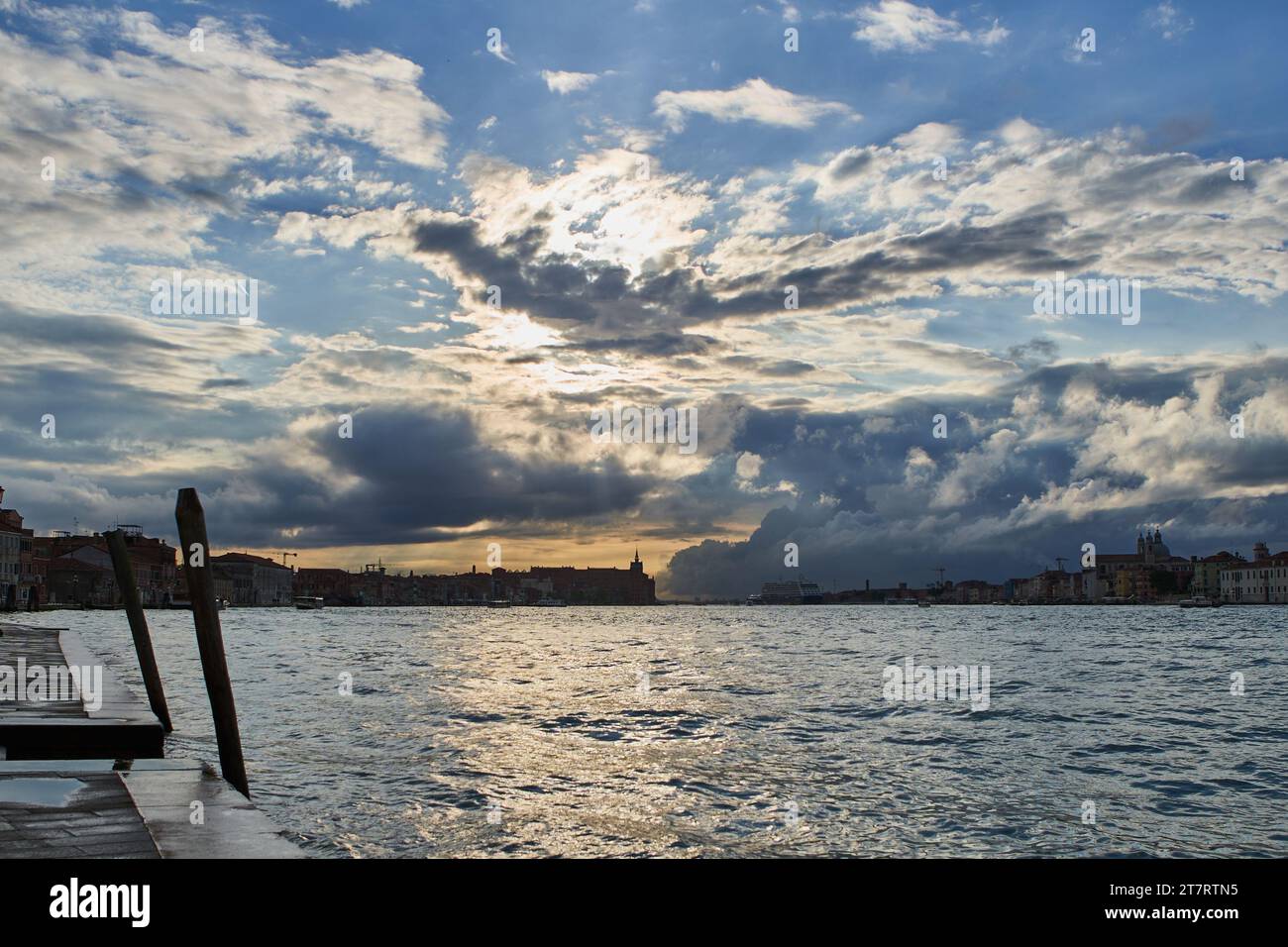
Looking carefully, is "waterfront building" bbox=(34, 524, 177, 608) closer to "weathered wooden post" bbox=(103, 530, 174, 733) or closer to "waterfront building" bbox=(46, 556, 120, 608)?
"waterfront building" bbox=(46, 556, 120, 608)

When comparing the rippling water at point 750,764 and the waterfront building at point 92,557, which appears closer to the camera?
the rippling water at point 750,764

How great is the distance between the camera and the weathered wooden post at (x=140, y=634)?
21359 mm

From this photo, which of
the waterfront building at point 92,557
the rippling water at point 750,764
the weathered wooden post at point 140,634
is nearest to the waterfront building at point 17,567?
the waterfront building at point 92,557

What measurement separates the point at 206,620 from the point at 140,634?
9.51 meters

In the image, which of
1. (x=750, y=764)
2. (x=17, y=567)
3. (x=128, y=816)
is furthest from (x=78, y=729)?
(x=17, y=567)

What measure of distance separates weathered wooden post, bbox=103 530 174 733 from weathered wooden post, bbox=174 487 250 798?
5351mm

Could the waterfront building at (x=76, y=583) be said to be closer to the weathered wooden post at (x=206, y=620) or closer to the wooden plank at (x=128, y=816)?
the weathered wooden post at (x=206, y=620)

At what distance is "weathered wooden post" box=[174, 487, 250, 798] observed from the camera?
13.8 meters

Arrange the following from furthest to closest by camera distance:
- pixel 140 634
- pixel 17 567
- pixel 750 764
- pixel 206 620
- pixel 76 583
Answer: pixel 76 583
pixel 17 567
pixel 140 634
pixel 750 764
pixel 206 620

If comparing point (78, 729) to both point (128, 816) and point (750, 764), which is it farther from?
point (750, 764)

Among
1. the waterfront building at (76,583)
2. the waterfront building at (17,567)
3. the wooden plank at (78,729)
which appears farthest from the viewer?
the waterfront building at (76,583)

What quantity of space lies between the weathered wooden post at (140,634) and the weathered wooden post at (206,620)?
5351mm

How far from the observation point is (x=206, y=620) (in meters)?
14.3
